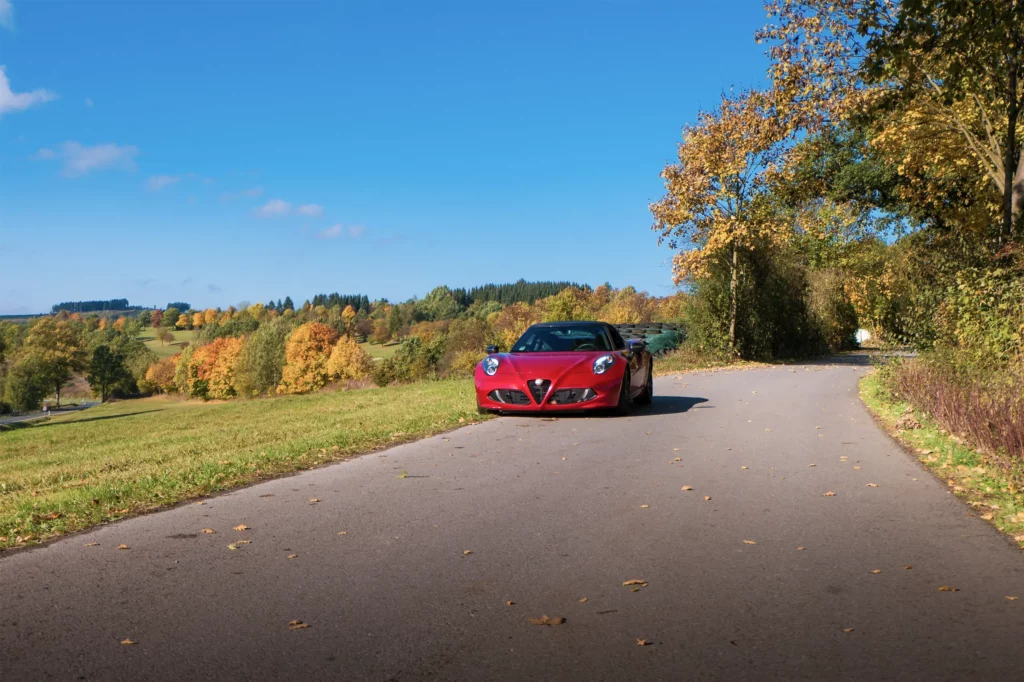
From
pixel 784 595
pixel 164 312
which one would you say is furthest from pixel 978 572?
pixel 164 312

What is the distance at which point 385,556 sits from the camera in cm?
513

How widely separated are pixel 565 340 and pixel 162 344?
166062 mm

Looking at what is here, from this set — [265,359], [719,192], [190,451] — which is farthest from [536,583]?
[265,359]

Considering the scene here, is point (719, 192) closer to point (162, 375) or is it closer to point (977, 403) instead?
point (977, 403)

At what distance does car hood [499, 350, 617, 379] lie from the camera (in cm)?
1274

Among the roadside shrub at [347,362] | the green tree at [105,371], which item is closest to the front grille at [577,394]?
the roadside shrub at [347,362]

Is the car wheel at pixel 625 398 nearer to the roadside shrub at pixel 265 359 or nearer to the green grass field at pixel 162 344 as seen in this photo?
the roadside shrub at pixel 265 359

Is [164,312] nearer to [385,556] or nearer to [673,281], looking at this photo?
[673,281]

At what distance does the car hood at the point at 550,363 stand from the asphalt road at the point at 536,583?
14.7 feet

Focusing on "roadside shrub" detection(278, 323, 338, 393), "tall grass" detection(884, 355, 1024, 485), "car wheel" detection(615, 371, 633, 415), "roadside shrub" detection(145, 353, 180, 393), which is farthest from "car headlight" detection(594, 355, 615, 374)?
"roadside shrub" detection(145, 353, 180, 393)

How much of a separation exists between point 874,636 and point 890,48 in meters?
8.87

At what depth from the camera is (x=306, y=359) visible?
88250 mm

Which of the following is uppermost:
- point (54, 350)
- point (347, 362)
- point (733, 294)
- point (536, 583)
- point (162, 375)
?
point (733, 294)

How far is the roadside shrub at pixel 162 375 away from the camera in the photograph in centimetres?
12162
